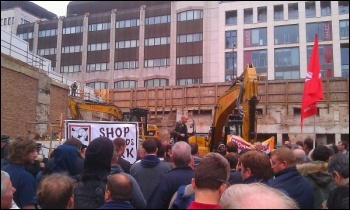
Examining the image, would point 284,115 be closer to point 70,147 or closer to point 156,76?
point 156,76

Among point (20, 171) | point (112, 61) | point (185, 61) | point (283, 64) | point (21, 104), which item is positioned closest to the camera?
point (20, 171)

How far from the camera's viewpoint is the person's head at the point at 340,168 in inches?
141

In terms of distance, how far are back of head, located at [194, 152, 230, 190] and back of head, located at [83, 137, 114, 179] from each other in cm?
130

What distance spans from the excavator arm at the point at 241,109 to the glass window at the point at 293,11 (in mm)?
35087

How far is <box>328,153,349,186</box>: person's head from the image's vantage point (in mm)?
3584

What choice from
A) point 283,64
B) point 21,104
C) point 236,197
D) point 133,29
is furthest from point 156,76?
point 236,197

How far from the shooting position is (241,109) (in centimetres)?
1241

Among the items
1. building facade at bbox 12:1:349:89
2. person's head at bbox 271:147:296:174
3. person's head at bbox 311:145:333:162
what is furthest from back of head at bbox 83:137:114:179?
building facade at bbox 12:1:349:89

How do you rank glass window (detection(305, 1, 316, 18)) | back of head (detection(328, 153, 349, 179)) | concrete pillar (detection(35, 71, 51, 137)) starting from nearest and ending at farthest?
back of head (detection(328, 153, 349, 179)), concrete pillar (detection(35, 71, 51, 137)), glass window (detection(305, 1, 316, 18))

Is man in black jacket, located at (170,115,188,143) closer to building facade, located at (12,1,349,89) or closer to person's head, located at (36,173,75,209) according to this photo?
person's head, located at (36,173,75,209)

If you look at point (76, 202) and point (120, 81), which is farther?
point (120, 81)

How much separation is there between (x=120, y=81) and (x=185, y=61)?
9277 mm

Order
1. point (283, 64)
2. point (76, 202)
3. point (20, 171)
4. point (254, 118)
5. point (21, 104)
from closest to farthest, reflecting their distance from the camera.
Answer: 1. point (76, 202)
2. point (20, 171)
3. point (254, 118)
4. point (21, 104)
5. point (283, 64)

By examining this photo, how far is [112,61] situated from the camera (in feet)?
176
